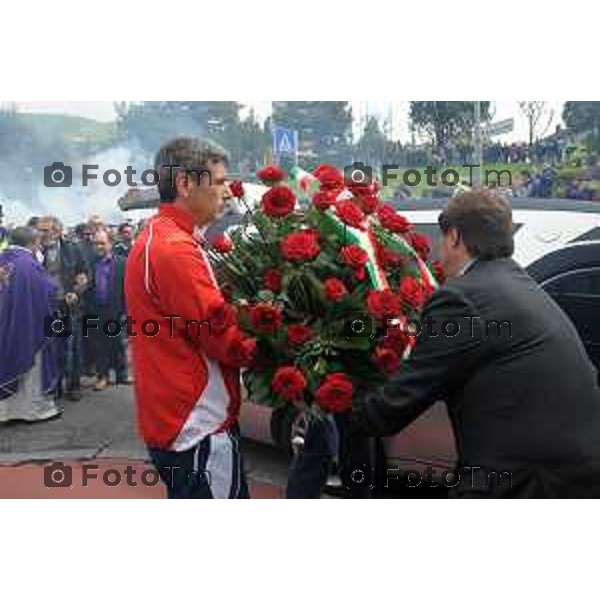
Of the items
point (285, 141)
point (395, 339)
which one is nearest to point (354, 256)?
point (395, 339)

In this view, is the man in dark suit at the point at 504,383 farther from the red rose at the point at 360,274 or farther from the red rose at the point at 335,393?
the red rose at the point at 360,274

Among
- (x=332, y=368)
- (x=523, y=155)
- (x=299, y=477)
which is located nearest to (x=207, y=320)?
(x=332, y=368)

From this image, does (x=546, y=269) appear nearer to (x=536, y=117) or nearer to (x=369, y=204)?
(x=536, y=117)

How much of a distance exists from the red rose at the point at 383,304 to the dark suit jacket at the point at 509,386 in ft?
0.65

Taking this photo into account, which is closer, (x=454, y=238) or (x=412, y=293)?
(x=454, y=238)

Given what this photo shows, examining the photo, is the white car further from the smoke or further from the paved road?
the smoke

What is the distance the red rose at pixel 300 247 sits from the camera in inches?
85.5

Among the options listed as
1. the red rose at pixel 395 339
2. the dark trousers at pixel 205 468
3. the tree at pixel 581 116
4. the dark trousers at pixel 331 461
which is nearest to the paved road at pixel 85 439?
the dark trousers at pixel 331 461

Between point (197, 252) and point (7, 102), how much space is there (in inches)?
71.2

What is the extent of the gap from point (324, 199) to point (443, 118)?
1.47m

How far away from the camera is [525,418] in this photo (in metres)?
1.88

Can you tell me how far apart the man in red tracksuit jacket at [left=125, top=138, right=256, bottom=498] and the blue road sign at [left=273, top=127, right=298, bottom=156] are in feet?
3.84

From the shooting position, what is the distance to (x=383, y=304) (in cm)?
213

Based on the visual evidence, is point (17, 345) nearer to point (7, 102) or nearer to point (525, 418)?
point (7, 102)
